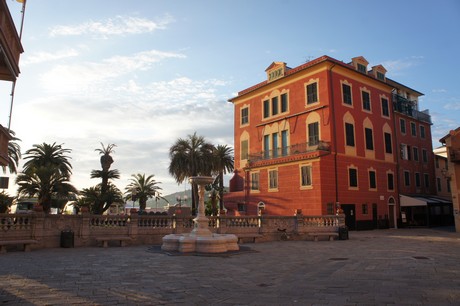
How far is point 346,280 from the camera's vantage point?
8203mm

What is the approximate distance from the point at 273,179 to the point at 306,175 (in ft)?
12.6

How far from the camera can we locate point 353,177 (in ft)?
99.4

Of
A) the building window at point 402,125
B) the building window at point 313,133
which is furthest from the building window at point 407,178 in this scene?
the building window at point 313,133

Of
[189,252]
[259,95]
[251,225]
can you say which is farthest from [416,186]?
[189,252]

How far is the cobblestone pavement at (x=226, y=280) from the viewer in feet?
20.9

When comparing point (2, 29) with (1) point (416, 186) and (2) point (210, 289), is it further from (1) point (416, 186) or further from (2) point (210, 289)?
(1) point (416, 186)

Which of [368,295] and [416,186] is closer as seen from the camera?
[368,295]

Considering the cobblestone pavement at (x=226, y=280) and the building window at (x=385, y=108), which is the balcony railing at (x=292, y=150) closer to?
the building window at (x=385, y=108)

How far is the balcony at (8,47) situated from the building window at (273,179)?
79.0ft

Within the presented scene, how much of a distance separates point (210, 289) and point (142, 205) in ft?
133

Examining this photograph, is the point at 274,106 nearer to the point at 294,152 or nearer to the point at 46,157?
the point at 294,152

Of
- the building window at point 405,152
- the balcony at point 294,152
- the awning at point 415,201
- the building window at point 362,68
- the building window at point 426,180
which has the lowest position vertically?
the awning at point 415,201

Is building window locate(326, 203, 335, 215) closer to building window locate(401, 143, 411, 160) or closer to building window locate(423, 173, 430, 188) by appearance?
building window locate(401, 143, 411, 160)

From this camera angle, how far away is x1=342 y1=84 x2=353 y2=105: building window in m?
30.7
